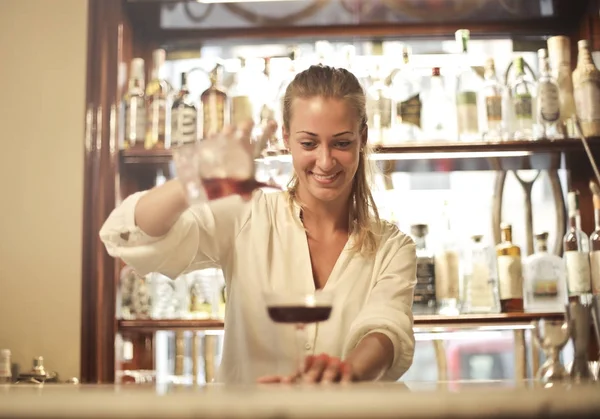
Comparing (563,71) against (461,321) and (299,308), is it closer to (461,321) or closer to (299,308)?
(461,321)

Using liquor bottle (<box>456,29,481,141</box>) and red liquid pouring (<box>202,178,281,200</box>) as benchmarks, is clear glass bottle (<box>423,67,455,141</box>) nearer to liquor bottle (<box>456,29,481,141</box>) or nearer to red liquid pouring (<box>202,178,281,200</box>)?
liquor bottle (<box>456,29,481,141</box>)

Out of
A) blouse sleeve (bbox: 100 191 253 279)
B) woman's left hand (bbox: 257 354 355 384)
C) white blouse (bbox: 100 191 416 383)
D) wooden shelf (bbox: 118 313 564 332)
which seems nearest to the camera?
woman's left hand (bbox: 257 354 355 384)

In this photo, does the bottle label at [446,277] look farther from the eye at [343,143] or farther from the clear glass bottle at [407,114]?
the eye at [343,143]

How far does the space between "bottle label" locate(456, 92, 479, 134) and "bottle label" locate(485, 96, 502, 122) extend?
40 mm

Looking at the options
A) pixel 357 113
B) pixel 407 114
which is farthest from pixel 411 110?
pixel 357 113

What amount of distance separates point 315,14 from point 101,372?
136 centimetres

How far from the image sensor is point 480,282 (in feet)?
8.31

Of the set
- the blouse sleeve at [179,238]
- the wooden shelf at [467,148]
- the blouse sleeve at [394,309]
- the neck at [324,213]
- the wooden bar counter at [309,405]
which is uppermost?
the wooden shelf at [467,148]

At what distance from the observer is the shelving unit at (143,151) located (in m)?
2.44

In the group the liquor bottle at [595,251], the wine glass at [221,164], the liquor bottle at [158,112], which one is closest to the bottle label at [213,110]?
the liquor bottle at [158,112]

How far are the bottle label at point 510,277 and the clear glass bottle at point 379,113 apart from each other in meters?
0.52

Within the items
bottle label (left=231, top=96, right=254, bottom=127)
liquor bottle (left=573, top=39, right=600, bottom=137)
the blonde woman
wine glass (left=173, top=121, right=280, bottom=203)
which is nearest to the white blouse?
the blonde woman

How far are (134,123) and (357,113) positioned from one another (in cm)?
103

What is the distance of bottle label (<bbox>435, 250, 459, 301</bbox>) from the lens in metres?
2.50
